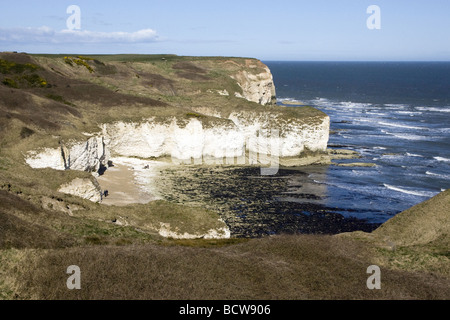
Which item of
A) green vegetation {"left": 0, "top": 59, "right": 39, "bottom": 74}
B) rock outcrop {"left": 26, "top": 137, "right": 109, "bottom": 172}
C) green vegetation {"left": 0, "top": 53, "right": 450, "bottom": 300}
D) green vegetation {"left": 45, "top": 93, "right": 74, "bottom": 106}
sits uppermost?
green vegetation {"left": 0, "top": 59, "right": 39, "bottom": 74}

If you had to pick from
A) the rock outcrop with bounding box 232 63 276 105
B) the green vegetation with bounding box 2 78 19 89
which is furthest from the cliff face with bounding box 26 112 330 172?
the rock outcrop with bounding box 232 63 276 105

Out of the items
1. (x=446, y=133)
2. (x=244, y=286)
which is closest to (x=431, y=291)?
(x=244, y=286)

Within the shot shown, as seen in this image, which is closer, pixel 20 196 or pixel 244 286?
pixel 244 286

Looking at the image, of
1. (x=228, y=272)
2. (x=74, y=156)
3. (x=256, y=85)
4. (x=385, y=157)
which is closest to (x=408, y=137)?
(x=385, y=157)

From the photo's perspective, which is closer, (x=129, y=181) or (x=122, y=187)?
(x=122, y=187)

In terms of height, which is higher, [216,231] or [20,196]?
[20,196]

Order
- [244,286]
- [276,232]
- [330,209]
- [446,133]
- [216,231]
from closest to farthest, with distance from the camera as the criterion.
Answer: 1. [244,286]
2. [216,231]
3. [276,232]
4. [330,209]
5. [446,133]

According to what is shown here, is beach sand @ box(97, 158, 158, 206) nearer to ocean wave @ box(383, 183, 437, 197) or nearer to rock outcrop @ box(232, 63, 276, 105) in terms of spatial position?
ocean wave @ box(383, 183, 437, 197)

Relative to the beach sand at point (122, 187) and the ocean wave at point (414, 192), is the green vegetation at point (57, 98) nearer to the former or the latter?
the beach sand at point (122, 187)

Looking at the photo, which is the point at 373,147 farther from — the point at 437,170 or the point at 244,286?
the point at 244,286

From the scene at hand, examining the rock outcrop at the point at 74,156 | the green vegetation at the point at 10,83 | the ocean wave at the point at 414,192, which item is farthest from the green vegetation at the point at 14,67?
the ocean wave at the point at 414,192

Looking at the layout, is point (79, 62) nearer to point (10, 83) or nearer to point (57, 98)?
point (10, 83)
